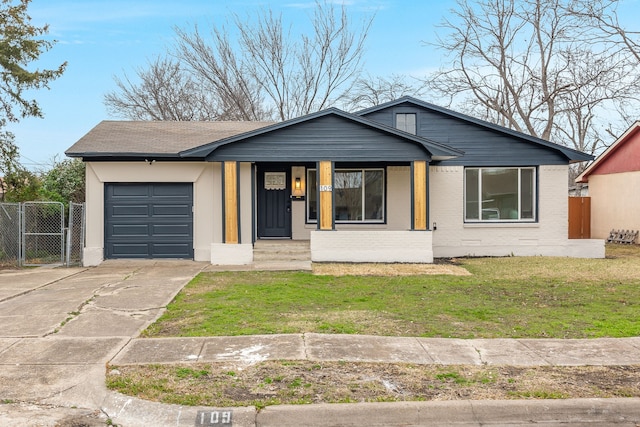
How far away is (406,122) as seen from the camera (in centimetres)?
1789

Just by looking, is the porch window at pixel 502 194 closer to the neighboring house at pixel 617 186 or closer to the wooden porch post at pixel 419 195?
the wooden porch post at pixel 419 195

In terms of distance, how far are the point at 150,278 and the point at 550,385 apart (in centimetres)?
914

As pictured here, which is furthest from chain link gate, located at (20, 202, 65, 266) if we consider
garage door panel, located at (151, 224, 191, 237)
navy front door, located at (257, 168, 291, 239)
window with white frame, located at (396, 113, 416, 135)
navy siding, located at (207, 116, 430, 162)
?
window with white frame, located at (396, 113, 416, 135)

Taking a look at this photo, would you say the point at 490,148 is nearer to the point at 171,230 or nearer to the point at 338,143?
the point at 338,143

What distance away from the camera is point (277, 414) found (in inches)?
182

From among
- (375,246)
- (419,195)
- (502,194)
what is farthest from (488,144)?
(375,246)

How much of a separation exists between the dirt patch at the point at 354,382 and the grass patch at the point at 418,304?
1.41 meters

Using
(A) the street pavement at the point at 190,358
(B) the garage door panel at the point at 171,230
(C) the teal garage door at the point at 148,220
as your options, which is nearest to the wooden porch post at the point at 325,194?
(C) the teal garage door at the point at 148,220

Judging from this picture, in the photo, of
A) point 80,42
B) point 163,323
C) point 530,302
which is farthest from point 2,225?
point 530,302

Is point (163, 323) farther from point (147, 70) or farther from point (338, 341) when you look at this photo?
point (147, 70)

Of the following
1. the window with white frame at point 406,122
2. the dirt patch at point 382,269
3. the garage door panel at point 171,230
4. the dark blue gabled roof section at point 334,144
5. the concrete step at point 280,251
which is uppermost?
the window with white frame at point 406,122

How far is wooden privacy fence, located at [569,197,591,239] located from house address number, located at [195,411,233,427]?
23885 millimetres

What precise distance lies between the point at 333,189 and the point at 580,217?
609 inches

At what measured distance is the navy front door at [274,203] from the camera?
1706 centimetres
